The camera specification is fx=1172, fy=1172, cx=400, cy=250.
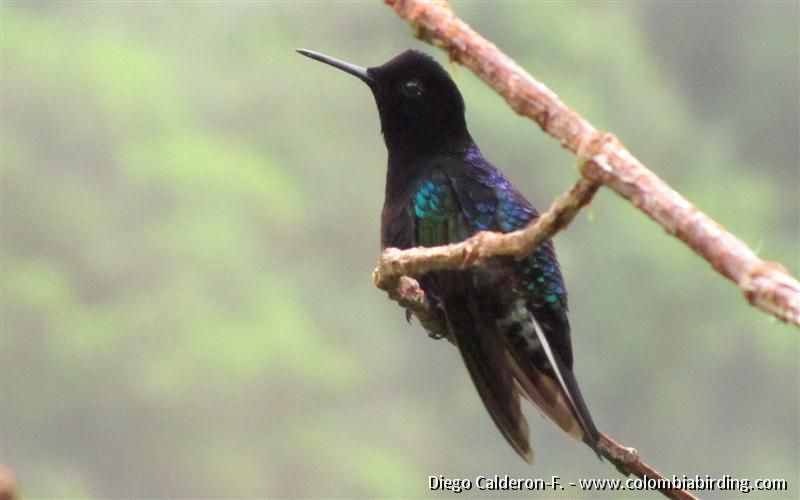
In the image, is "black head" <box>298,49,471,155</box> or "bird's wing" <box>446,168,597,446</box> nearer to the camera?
"bird's wing" <box>446,168,597,446</box>

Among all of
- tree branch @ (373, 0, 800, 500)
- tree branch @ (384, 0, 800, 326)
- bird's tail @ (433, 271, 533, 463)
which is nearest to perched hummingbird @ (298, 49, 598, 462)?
bird's tail @ (433, 271, 533, 463)

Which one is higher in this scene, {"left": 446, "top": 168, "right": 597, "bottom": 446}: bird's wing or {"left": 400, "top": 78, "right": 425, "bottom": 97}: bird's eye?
{"left": 400, "top": 78, "right": 425, "bottom": 97}: bird's eye

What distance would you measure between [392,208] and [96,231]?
11.2 ft

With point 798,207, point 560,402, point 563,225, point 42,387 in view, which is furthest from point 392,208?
point 798,207

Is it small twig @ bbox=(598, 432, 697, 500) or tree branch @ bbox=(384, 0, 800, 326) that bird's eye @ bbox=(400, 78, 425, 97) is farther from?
tree branch @ bbox=(384, 0, 800, 326)

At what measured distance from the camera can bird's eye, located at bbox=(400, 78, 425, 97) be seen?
222 centimetres

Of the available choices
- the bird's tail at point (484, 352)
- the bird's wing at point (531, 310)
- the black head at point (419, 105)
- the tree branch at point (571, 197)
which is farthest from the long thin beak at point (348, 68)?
the tree branch at point (571, 197)

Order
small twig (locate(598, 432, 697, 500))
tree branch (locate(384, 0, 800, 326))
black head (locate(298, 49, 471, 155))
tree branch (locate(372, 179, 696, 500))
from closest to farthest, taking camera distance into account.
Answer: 1. tree branch (locate(384, 0, 800, 326))
2. tree branch (locate(372, 179, 696, 500))
3. small twig (locate(598, 432, 697, 500))
4. black head (locate(298, 49, 471, 155))

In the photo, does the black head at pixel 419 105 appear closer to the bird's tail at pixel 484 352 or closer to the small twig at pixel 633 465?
the bird's tail at pixel 484 352

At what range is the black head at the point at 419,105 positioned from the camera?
7.25ft

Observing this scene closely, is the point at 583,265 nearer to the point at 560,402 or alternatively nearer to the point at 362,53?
the point at 362,53

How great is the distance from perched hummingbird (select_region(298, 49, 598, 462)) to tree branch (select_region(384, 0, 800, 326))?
67 centimetres

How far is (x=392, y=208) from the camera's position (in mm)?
2150

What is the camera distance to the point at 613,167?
3.37ft
